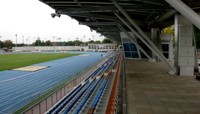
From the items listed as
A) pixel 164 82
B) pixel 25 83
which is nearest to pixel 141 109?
pixel 164 82

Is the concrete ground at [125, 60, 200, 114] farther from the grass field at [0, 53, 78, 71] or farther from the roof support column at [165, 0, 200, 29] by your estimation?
the grass field at [0, 53, 78, 71]

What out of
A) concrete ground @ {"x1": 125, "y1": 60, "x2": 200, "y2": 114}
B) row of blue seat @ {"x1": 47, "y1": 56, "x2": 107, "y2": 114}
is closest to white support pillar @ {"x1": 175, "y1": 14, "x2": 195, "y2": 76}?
concrete ground @ {"x1": 125, "y1": 60, "x2": 200, "y2": 114}

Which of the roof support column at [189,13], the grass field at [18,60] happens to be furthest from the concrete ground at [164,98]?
the grass field at [18,60]

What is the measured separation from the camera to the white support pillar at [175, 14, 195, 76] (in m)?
17.3

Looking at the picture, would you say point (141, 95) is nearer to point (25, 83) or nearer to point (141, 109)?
point (141, 109)

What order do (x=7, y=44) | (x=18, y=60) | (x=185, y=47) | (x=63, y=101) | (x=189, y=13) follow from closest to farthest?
(x=189, y=13) < (x=63, y=101) < (x=185, y=47) < (x=18, y=60) < (x=7, y=44)

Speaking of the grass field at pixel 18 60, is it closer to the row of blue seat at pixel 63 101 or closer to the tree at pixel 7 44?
the row of blue seat at pixel 63 101

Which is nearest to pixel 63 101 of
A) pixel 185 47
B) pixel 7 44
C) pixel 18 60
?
pixel 185 47

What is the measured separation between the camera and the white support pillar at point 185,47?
1730 centimetres

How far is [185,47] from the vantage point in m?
17.4

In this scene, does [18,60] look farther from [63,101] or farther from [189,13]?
[189,13]

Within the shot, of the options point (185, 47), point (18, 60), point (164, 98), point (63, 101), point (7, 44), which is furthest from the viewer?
point (7, 44)

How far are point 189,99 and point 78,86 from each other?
735cm

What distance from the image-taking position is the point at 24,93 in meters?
16.9
